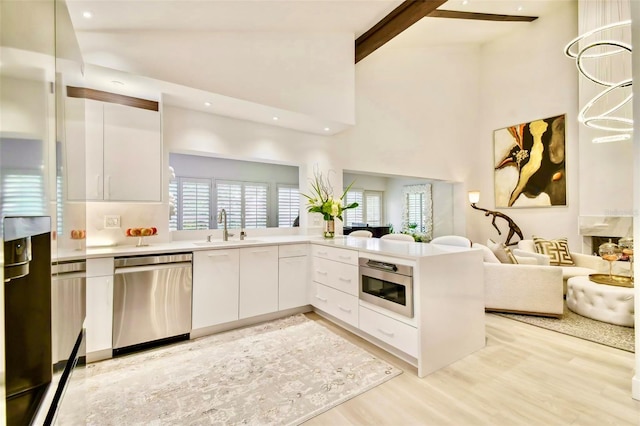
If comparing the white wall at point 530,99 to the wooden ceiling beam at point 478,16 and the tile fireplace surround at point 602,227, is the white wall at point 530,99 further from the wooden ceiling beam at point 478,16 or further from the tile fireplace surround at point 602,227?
the wooden ceiling beam at point 478,16

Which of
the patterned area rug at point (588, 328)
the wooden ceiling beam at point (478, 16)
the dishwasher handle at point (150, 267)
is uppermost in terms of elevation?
the wooden ceiling beam at point (478, 16)

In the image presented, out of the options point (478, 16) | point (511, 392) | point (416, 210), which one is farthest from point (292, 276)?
point (416, 210)

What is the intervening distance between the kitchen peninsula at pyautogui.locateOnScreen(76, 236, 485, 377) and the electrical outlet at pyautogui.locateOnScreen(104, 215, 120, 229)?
0.35 m

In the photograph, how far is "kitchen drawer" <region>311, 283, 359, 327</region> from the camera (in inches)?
109

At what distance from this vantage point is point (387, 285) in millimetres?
2404

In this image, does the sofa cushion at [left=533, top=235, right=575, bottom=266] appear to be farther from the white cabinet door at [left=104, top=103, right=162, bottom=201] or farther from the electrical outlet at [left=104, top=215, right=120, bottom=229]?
the electrical outlet at [left=104, top=215, right=120, bottom=229]

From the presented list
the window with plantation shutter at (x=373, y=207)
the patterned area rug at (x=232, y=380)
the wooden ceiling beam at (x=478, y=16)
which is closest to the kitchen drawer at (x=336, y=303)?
the patterned area rug at (x=232, y=380)

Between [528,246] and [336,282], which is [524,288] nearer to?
[528,246]

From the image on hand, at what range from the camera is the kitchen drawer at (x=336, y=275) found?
2.75 metres

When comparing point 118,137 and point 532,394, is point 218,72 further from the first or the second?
point 532,394

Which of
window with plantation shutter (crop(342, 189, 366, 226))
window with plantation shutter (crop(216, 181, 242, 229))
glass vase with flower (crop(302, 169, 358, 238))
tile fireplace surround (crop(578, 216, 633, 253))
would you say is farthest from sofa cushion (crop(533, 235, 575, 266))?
window with plantation shutter (crop(216, 181, 242, 229))

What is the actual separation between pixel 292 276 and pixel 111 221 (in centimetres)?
201

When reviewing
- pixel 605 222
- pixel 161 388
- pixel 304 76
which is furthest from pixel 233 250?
pixel 605 222

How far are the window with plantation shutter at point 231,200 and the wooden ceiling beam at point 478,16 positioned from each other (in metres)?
5.42
